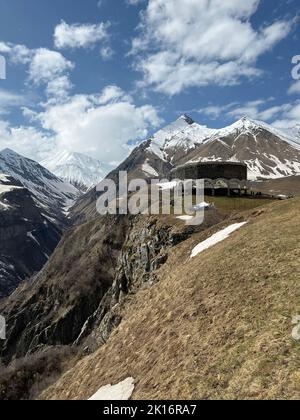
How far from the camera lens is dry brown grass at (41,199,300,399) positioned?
17281 mm

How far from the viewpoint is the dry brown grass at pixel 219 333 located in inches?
680

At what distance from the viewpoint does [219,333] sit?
68.7 feet

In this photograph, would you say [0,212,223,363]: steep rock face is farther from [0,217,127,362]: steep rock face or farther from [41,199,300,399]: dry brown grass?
[41,199,300,399]: dry brown grass

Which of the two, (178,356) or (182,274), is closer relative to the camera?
(178,356)

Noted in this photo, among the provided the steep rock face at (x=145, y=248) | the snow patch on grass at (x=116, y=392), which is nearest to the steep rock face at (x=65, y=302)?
the steep rock face at (x=145, y=248)

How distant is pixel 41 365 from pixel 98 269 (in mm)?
85177

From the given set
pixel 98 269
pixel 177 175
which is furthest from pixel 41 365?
pixel 177 175

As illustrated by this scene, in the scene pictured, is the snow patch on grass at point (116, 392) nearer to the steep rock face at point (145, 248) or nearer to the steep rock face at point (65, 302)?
the steep rock face at point (145, 248)

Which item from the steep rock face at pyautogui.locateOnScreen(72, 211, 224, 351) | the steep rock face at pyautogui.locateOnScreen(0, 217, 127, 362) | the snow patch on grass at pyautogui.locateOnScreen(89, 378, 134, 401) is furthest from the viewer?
the steep rock face at pyautogui.locateOnScreen(0, 217, 127, 362)

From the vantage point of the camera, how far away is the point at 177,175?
141 meters

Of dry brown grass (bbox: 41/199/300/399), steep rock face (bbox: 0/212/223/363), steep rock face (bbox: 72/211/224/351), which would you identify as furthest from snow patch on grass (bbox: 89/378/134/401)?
steep rock face (bbox: 0/212/223/363)

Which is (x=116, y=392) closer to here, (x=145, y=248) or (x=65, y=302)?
(x=145, y=248)
